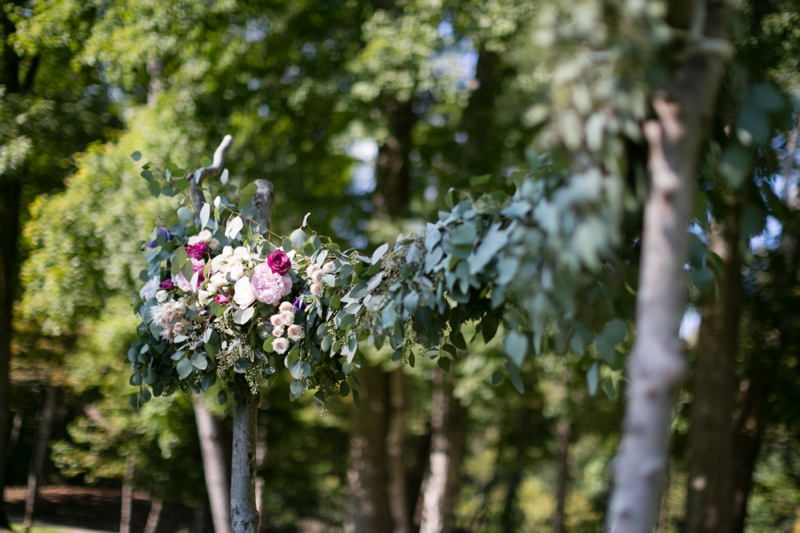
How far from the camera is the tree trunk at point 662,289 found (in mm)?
1113

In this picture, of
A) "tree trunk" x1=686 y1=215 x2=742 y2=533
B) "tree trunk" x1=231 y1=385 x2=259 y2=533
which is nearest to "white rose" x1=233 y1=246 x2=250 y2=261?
"tree trunk" x1=231 y1=385 x2=259 y2=533

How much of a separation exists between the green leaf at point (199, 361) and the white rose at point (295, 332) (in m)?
0.37

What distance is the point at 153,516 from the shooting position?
33.4ft

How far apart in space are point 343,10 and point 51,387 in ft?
22.2

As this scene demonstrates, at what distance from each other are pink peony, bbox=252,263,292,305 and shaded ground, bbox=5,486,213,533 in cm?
944

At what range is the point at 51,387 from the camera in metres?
9.18

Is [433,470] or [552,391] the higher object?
[552,391]

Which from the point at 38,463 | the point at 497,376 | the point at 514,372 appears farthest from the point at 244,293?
the point at 38,463

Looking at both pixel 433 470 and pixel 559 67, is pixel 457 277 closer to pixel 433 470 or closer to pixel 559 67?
pixel 559 67

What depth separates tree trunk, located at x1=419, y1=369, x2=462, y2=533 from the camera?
8500 millimetres

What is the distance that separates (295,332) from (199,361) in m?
0.42

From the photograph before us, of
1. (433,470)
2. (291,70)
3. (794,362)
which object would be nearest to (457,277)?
(291,70)

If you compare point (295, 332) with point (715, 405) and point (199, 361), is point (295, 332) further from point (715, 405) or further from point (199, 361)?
point (715, 405)

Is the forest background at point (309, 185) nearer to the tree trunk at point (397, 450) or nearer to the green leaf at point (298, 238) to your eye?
Result: the tree trunk at point (397, 450)
